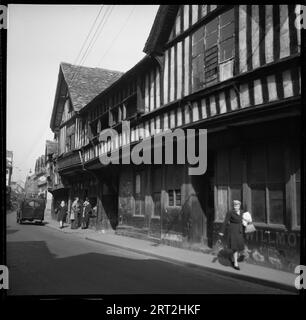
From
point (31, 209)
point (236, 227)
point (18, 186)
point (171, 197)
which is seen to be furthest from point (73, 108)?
point (18, 186)

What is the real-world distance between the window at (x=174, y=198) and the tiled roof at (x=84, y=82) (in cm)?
1240

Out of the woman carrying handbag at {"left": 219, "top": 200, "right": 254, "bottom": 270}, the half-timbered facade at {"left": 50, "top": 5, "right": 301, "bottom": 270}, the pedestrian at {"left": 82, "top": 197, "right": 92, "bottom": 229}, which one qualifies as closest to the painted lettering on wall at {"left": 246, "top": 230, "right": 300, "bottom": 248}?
the half-timbered facade at {"left": 50, "top": 5, "right": 301, "bottom": 270}

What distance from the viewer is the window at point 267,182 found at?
886 cm

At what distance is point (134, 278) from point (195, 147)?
17.0ft

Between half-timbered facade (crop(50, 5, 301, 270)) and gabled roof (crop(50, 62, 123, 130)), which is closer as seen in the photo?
half-timbered facade (crop(50, 5, 301, 270))

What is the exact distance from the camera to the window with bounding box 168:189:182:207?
42.1ft

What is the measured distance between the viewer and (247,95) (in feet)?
31.0

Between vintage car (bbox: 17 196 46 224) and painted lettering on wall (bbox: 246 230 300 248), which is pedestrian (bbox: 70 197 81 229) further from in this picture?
painted lettering on wall (bbox: 246 230 300 248)

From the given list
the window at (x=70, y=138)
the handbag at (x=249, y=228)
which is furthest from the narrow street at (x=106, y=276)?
the window at (x=70, y=138)

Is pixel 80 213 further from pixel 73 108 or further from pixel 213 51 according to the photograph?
pixel 213 51

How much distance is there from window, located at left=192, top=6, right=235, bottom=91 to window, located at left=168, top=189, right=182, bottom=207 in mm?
3631

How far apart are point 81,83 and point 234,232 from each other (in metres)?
19.9

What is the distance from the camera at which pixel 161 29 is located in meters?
13.0

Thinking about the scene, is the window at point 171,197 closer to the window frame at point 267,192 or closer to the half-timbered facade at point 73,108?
the window frame at point 267,192
